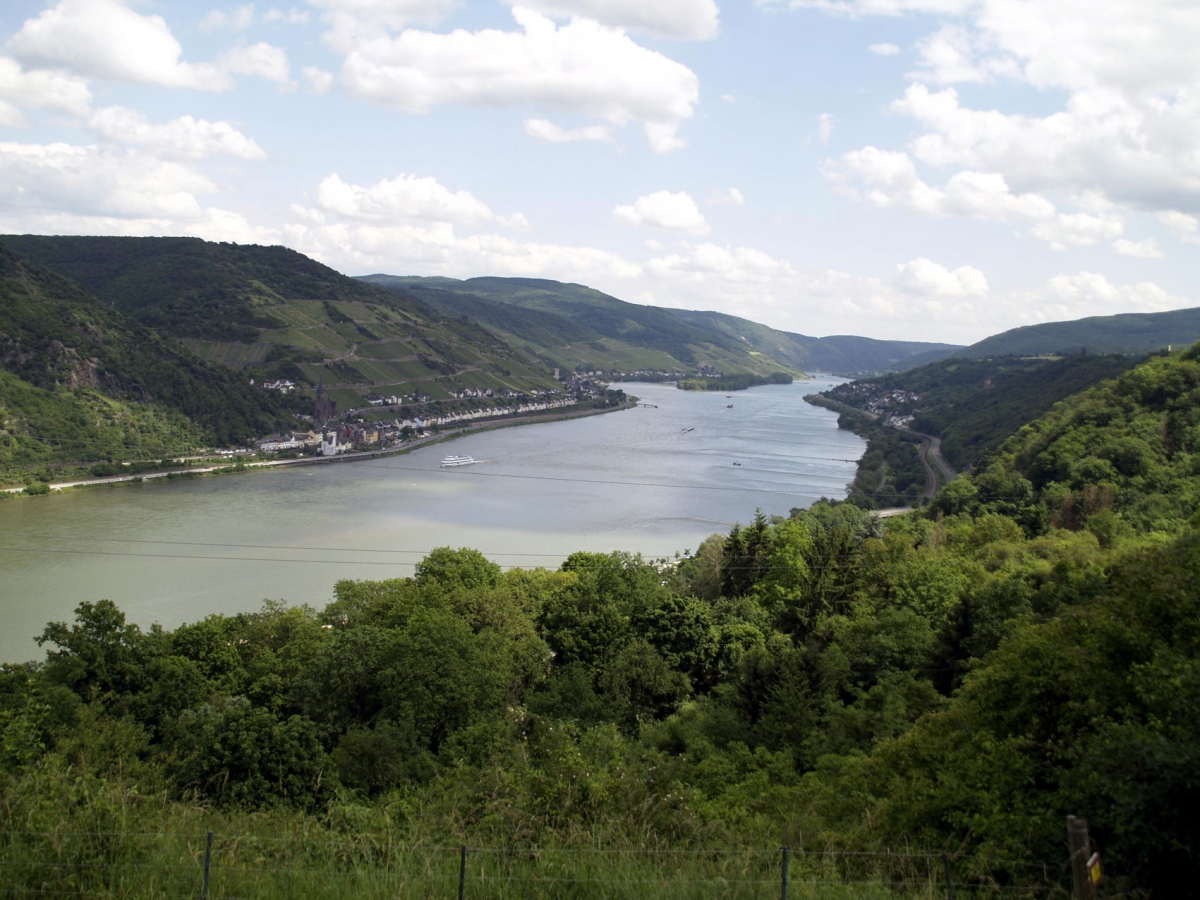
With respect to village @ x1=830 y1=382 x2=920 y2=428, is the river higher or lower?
lower

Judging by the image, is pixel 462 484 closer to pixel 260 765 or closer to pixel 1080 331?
pixel 260 765

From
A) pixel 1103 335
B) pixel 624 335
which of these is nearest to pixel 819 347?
pixel 624 335

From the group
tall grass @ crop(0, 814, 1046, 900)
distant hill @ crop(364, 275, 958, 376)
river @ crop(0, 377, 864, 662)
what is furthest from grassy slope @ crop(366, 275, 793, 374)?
tall grass @ crop(0, 814, 1046, 900)

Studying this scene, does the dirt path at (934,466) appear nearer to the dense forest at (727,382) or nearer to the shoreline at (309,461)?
the shoreline at (309,461)

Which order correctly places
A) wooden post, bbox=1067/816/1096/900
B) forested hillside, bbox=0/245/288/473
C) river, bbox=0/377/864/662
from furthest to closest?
1. forested hillside, bbox=0/245/288/473
2. river, bbox=0/377/864/662
3. wooden post, bbox=1067/816/1096/900

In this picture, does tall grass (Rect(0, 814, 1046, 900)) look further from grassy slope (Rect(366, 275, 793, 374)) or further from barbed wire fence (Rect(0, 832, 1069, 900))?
grassy slope (Rect(366, 275, 793, 374))

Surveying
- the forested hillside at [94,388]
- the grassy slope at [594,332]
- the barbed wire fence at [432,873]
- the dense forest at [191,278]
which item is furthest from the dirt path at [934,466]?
the grassy slope at [594,332]
